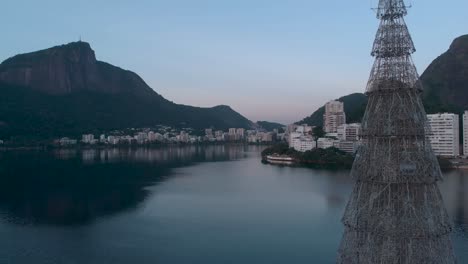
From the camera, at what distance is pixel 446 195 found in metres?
17.8

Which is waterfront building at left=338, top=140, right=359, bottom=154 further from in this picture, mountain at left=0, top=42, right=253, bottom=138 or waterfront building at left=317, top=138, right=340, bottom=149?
mountain at left=0, top=42, right=253, bottom=138

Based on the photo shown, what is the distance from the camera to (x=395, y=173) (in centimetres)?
466

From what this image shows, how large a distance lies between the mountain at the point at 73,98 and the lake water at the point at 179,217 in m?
48.0

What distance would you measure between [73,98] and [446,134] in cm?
7387

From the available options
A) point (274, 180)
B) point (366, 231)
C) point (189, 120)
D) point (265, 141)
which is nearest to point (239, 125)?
point (189, 120)

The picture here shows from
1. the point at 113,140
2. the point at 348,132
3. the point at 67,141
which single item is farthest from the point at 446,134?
the point at 67,141

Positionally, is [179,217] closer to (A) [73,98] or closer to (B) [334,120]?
(B) [334,120]

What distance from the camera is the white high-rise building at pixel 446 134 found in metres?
31.1

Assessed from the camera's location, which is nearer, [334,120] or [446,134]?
[446,134]

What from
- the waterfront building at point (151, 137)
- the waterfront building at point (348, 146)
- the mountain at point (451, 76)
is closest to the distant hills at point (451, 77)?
the mountain at point (451, 76)

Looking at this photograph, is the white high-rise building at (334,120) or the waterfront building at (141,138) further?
the waterfront building at (141,138)

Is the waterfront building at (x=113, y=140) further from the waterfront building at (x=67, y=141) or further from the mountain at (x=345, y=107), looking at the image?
the mountain at (x=345, y=107)

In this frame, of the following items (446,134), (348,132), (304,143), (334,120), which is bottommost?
(304,143)

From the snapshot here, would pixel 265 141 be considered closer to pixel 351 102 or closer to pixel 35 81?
pixel 351 102
